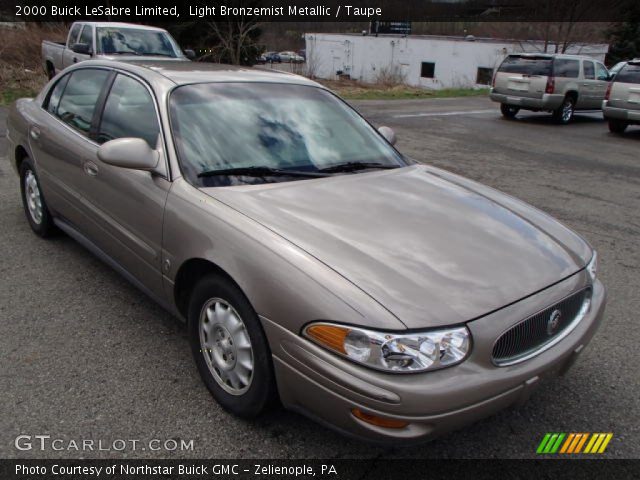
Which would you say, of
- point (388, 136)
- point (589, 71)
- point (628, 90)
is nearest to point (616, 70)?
point (589, 71)

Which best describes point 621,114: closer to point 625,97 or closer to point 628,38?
point 625,97

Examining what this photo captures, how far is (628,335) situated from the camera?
3.57 metres

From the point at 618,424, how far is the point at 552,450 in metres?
0.44

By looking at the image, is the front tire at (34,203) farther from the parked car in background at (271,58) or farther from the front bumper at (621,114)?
the parked car in background at (271,58)

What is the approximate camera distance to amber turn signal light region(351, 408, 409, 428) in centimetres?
202

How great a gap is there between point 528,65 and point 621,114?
9.52 feet

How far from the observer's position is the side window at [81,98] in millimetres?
3812

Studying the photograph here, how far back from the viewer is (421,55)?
4559 centimetres

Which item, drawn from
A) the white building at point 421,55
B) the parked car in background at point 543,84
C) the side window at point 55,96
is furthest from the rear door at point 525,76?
the white building at point 421,55

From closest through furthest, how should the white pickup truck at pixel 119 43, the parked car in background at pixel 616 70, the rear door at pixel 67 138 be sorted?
1. the rear door at pixel 67 138
2. the white pickup truck at pixel 119 43
3. the parked car in background at pixel 616 70

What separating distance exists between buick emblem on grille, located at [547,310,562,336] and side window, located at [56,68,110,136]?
120 inches

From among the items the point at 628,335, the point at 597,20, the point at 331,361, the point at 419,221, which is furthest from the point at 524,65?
the point at 597,20

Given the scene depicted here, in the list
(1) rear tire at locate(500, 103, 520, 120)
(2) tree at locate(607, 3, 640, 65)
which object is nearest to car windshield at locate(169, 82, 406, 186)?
(1) rear tire at locate(500, 103, 520, 120)

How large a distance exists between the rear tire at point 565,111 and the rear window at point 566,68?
2.05ft
